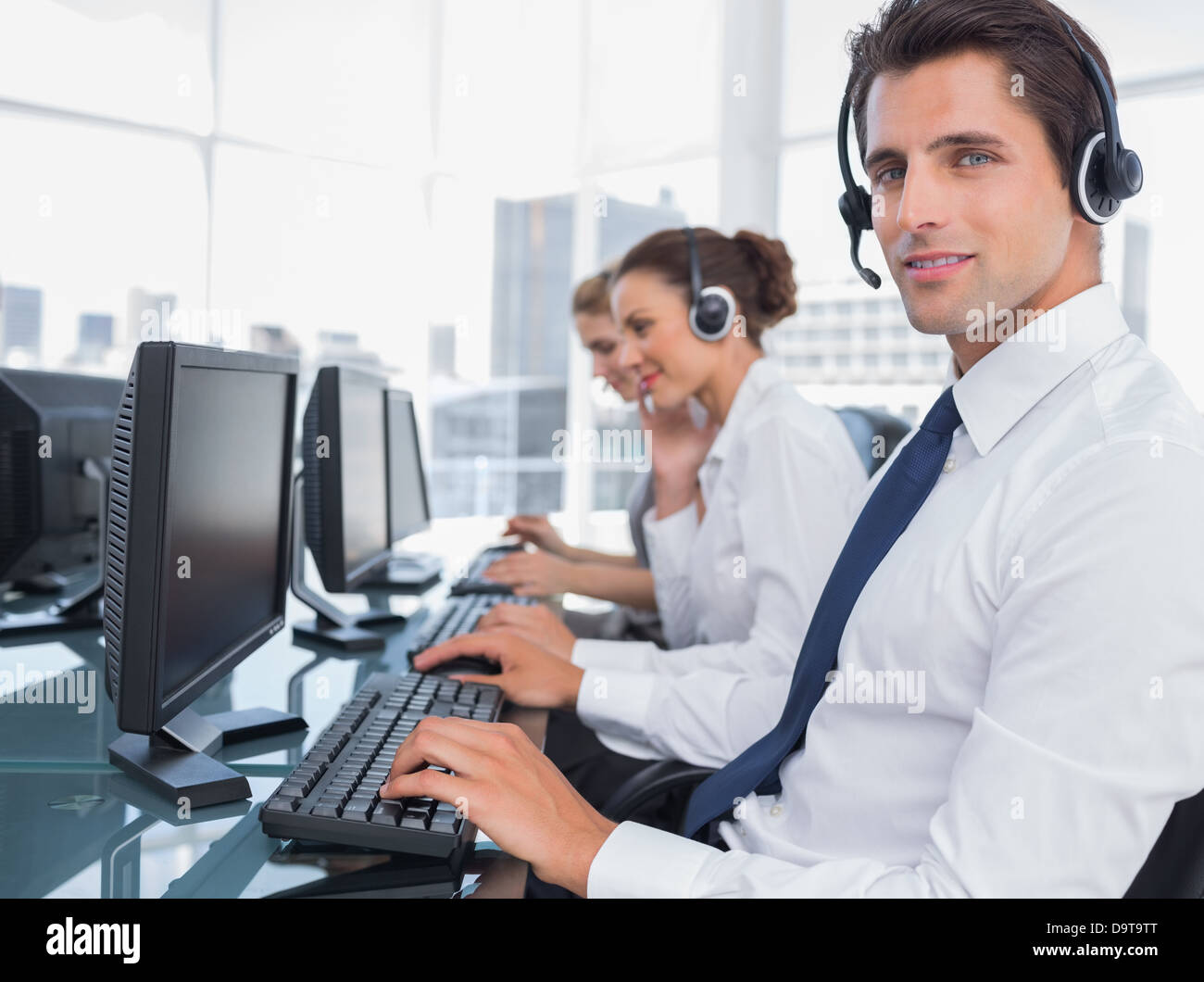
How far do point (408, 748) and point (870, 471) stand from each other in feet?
3.93

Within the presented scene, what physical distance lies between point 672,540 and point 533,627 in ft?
2.04

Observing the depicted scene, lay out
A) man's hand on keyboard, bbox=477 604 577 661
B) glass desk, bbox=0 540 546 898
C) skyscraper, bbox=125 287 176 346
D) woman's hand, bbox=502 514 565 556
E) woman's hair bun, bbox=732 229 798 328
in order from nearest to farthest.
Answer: glass desk, bbox=0 540 546 898, man's hand on keyboard, bbox=477 604 577 661, woman's hair bun, bbox=732 229 798 328, woman's hand, bbox=502 514 565 556, skyscraper, bbox=125 287 176 346

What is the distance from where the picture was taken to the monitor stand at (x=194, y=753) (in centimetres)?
88

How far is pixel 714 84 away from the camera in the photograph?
4.51 metres

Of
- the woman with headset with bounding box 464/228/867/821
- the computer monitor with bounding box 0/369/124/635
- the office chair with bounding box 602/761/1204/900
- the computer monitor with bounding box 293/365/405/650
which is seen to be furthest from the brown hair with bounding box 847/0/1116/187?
the computer monitor with bounding box 0/369/124/635

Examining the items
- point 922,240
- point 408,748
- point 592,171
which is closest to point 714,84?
point 592,171

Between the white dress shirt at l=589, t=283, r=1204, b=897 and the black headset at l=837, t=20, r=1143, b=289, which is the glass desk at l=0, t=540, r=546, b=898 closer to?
the white dress shirt at l=589, t=283, r=1204, b=897

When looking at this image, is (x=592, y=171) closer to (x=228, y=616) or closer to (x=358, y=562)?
(x=358, y=562)

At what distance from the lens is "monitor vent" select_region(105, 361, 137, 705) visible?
84 cm

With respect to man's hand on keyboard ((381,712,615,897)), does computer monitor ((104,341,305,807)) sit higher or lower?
higher

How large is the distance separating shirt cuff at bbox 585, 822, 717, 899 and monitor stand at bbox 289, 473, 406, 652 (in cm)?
86

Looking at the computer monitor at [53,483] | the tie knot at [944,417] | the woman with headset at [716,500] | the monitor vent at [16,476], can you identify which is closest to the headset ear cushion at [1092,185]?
the tie knot at [944,417]

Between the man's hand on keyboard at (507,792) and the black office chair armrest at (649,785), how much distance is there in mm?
358

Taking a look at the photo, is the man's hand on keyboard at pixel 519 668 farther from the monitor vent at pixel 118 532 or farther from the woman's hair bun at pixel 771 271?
the woman's hair bun at pixel 771 271
